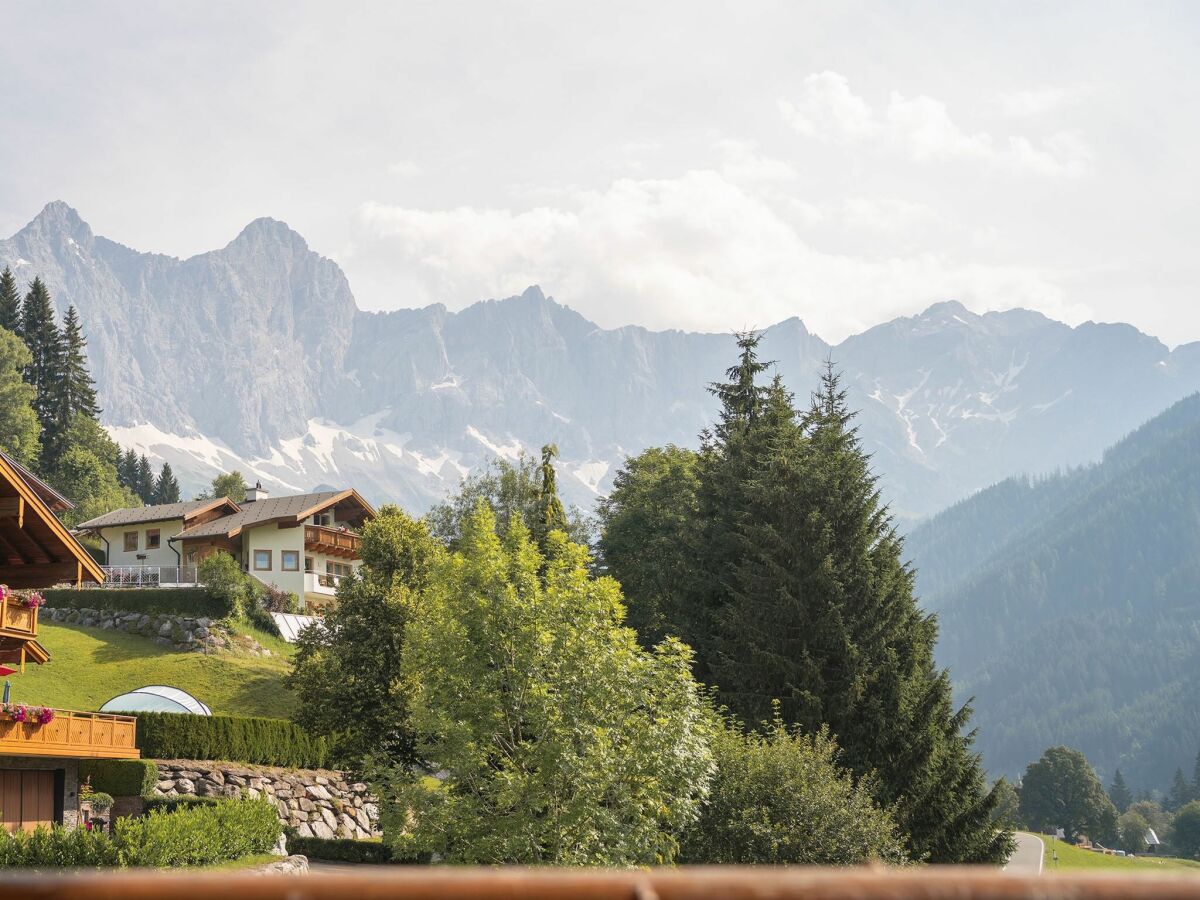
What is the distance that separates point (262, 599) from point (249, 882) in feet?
241

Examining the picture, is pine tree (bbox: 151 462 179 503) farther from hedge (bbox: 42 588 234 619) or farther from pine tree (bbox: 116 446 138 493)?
hedge (bbox: 42 588 234 619)

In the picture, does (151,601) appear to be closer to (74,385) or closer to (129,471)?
(74,385)

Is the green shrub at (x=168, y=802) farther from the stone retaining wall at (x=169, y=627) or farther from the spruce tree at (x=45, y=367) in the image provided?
the spruce tree at (x=45, y=367)

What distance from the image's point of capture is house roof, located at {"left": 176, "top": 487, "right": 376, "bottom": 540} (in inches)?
3088

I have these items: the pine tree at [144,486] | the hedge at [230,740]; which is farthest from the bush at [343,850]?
the pine tree at [144,486]

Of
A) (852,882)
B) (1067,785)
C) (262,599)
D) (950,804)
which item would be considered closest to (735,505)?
(950,804)

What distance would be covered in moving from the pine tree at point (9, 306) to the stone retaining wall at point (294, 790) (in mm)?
87017

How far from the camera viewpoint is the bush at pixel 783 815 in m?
29.3

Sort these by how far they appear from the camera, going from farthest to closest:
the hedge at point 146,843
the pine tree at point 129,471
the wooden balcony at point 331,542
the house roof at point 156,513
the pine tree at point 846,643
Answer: the pine tree at point 129,471 → the house roof at point 156,513 → the wooden balcony at point 331,542 → the pine tree at point 846,643 → the hedge at point 146,843

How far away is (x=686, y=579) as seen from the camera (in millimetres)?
51031

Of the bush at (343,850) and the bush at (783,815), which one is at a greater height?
the bush at (783,815)

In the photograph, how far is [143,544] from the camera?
82188 millimetres

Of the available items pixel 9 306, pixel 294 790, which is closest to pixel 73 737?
pixel 294 790

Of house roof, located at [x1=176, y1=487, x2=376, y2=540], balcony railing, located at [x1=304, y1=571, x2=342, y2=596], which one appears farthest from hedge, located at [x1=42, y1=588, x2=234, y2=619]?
balcony railing, located at [x1=304, y1=571, x2=342, y2=596]
